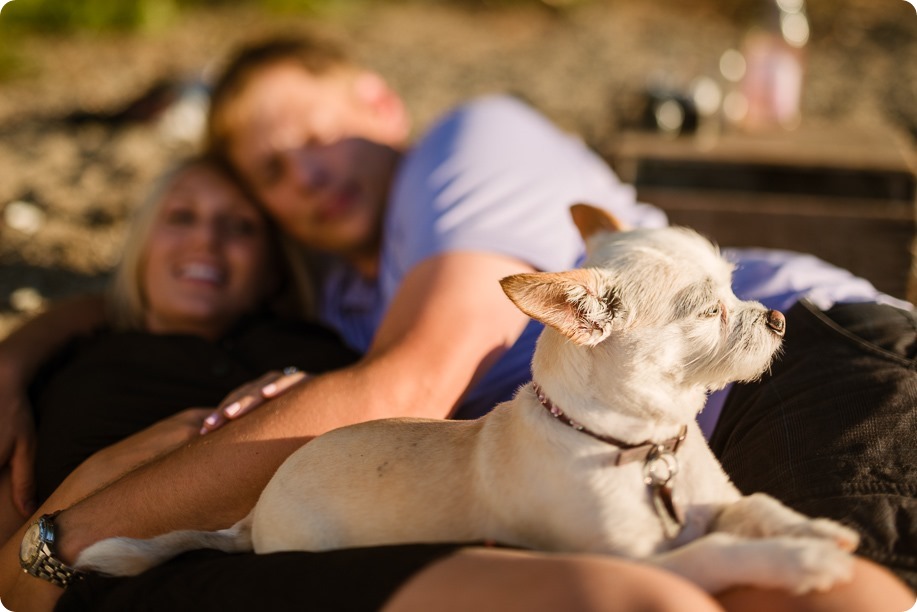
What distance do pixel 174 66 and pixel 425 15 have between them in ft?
12.7

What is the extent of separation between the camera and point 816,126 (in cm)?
523

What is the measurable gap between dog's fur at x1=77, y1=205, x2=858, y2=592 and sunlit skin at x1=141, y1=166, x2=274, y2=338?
1.67 metres

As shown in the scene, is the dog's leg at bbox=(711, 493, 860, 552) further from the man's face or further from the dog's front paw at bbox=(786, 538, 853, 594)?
the man's face

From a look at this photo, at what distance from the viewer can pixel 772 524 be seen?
1.57 meters

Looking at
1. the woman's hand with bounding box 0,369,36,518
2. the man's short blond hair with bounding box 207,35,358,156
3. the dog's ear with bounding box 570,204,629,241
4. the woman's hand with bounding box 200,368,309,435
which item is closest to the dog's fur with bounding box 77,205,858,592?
the dog's ear with bounding box 570,204,629,241

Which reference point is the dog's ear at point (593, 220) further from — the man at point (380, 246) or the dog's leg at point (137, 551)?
the dog's leg at point (137, 551)

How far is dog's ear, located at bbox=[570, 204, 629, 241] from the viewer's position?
6.81 feet

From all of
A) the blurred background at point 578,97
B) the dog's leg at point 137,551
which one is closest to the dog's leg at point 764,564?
the dog's leg at point 137,551

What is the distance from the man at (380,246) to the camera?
6.82 feet

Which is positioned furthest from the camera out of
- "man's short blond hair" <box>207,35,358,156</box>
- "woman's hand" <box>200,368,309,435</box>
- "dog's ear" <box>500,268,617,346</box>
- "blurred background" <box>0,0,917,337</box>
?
"blurred background" <box>0,0,917,337</box>

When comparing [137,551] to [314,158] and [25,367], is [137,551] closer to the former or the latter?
[25,367]

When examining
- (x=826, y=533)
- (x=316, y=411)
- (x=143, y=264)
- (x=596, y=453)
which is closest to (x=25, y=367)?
(x=143, y=264)

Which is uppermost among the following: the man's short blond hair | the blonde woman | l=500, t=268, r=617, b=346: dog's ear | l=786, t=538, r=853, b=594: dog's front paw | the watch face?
the man's short blond hair

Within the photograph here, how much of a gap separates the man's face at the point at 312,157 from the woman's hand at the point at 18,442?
4.16 ft
